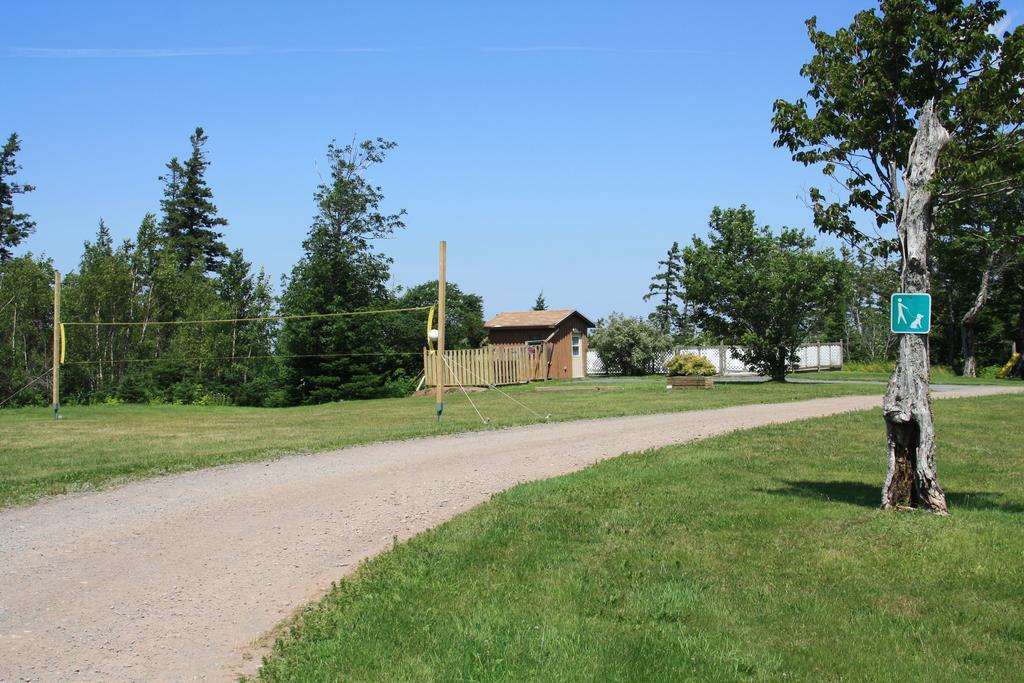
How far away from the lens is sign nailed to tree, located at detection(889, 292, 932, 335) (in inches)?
313

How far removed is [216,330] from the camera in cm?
4309

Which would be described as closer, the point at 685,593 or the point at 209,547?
the point at 685,593

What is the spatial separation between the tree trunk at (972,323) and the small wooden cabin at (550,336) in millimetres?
18290

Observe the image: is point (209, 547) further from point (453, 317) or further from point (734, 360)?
point (453, 317)

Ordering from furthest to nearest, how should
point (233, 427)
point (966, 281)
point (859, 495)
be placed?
point (966, 281) < point (233, 427) < point (859, 495)

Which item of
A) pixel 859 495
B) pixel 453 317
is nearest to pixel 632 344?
pixel 453 317

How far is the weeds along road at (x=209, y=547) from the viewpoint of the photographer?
17.2 feet

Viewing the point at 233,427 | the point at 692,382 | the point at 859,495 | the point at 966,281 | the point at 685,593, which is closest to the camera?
the point at 685,593

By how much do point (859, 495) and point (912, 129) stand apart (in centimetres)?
382

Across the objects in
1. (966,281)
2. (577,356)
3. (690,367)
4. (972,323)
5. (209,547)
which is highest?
(966,281)

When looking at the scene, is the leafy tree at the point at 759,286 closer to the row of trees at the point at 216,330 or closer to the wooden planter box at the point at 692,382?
the wooden planter box at the point at 692,382

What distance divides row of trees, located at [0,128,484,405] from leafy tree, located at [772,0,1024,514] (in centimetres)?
2551

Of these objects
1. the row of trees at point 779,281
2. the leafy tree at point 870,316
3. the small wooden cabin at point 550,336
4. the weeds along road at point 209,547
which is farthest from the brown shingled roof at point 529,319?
the weeds along road at point 209,547

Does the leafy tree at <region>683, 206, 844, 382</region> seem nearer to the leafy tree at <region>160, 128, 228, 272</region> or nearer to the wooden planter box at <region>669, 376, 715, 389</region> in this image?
the wooden planter box at <region>669, 376, 715, 389</region>
